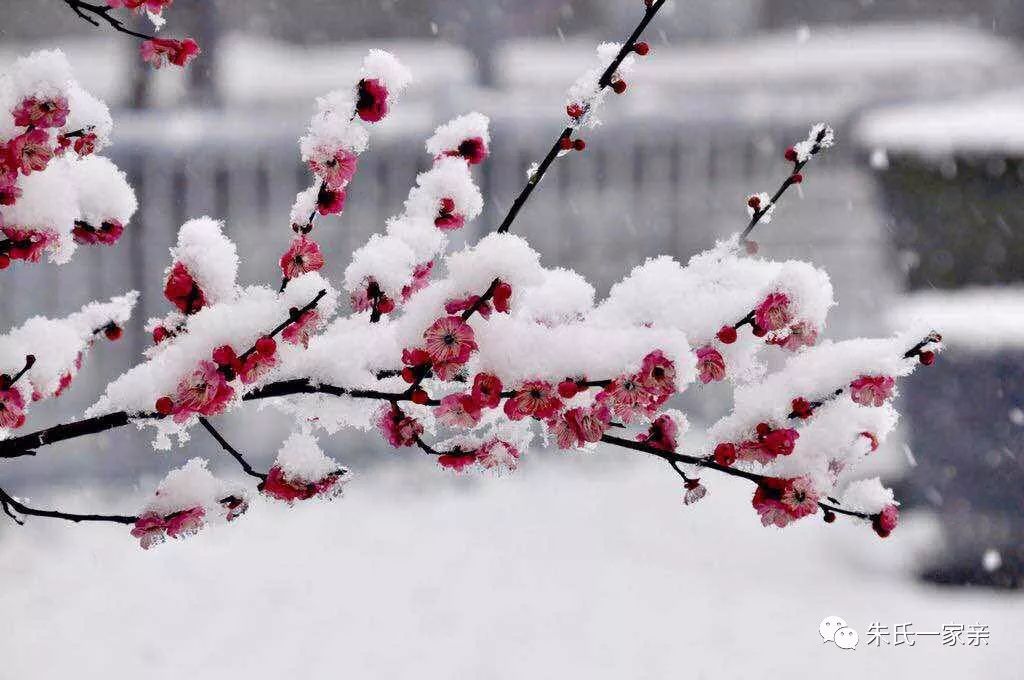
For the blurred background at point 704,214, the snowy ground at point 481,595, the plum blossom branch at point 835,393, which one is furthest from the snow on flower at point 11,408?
the blurred background at point 704,214

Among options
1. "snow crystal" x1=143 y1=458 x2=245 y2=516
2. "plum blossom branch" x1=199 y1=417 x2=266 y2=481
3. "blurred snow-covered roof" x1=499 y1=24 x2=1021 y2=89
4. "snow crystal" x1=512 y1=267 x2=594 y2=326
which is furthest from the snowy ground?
"blurred snow-covered roof" x1=499 y1=24 x2=1021 y2=89

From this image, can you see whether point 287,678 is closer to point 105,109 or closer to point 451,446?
point 451,446

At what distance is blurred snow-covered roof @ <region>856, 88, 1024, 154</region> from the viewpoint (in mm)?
4172

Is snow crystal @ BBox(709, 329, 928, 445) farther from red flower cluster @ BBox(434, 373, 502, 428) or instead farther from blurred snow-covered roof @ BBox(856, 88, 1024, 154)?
blurred snow-covered roof @ BBox(856, 88, 1024, 154)

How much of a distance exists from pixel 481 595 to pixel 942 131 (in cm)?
257

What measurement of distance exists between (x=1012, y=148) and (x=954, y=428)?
133 cm

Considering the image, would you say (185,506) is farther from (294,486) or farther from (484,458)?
(484,458)

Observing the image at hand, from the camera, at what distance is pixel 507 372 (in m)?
1.29

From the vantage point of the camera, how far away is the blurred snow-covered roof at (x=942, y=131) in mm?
4172

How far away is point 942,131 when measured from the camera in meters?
4.23

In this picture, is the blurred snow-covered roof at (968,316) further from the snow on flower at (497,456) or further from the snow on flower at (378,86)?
the snow on flower at (378,86)

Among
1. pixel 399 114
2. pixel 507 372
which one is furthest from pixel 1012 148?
pixel 507 372

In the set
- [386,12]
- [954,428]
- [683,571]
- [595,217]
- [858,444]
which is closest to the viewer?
[858,444]

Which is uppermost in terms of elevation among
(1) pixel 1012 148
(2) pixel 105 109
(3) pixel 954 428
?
(2) pixel 105 109
